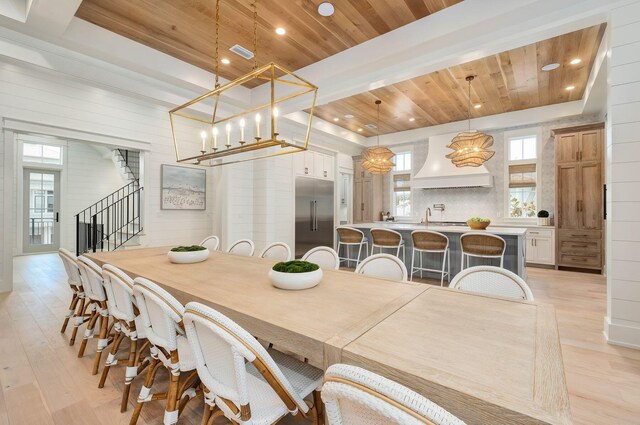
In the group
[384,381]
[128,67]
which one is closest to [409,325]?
[384,381]

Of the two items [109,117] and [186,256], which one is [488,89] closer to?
[186,256]

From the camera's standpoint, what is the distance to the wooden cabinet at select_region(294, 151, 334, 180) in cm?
640

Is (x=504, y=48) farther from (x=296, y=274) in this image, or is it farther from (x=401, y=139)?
(x=401, y=139)

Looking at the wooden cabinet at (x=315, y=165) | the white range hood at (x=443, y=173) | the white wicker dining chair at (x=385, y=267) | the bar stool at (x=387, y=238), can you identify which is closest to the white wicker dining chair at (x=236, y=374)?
the white wicker dining chair at (x=385, y=267)

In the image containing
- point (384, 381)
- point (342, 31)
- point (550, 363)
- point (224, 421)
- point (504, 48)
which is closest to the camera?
point (384, 381)

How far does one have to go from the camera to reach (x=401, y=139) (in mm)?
7602

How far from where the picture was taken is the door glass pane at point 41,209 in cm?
761

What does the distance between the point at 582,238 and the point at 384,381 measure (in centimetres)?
643

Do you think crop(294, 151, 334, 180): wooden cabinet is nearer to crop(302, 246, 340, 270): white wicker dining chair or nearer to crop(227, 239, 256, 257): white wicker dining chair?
crop(227, 239, 256, 257): white wicker dining chair

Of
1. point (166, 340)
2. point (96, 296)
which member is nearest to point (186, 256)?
point (96, 296)

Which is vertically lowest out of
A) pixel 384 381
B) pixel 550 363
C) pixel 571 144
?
pixel 550 363

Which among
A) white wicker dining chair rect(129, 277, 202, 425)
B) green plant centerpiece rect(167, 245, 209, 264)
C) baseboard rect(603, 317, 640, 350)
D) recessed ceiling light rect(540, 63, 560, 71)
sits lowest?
baseboard rect(603, 317, 640, 350)

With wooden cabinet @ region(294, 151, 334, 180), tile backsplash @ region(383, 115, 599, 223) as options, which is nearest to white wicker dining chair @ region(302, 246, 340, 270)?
wooden cabinet @ region(294, 151, 334, 180)

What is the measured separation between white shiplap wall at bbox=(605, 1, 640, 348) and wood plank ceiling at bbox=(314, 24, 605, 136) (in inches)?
36.3
